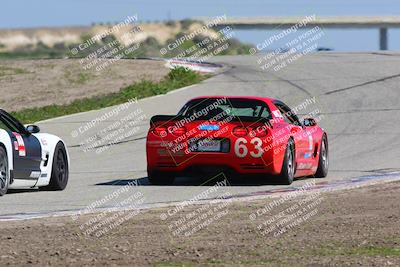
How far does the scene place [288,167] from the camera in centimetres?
1559

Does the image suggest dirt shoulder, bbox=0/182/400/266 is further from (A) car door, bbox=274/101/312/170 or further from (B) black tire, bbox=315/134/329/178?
(B) black tire, bbox=315/134/329/178

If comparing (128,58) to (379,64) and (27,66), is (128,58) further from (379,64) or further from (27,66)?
(379,64)

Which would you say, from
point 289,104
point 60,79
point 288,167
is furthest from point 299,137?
point 60,79

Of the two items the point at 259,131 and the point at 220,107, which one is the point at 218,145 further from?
the point at 220,107

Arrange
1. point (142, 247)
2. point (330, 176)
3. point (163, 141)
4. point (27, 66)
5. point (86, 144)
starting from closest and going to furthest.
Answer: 1. point (142, 247)
2. point (163, 141)
3. point (330, 176)
4. point (86, 144)
5. point (27, 66)

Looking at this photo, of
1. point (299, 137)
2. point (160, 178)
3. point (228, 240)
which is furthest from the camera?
point (299, 137)

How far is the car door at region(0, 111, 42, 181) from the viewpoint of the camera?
561 inches

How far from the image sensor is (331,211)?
461 inches

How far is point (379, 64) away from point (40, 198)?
88.6 ft

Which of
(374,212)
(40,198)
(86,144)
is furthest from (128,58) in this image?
(374,212)

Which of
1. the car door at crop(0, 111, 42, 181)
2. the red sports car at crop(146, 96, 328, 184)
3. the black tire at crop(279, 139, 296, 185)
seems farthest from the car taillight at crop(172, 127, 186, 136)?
the car door at crop(0, 111, 42, 181)

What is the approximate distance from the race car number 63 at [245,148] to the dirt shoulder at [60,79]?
1837cm

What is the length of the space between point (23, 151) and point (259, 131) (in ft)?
9.80

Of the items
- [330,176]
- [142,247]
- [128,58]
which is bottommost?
[128,58]
